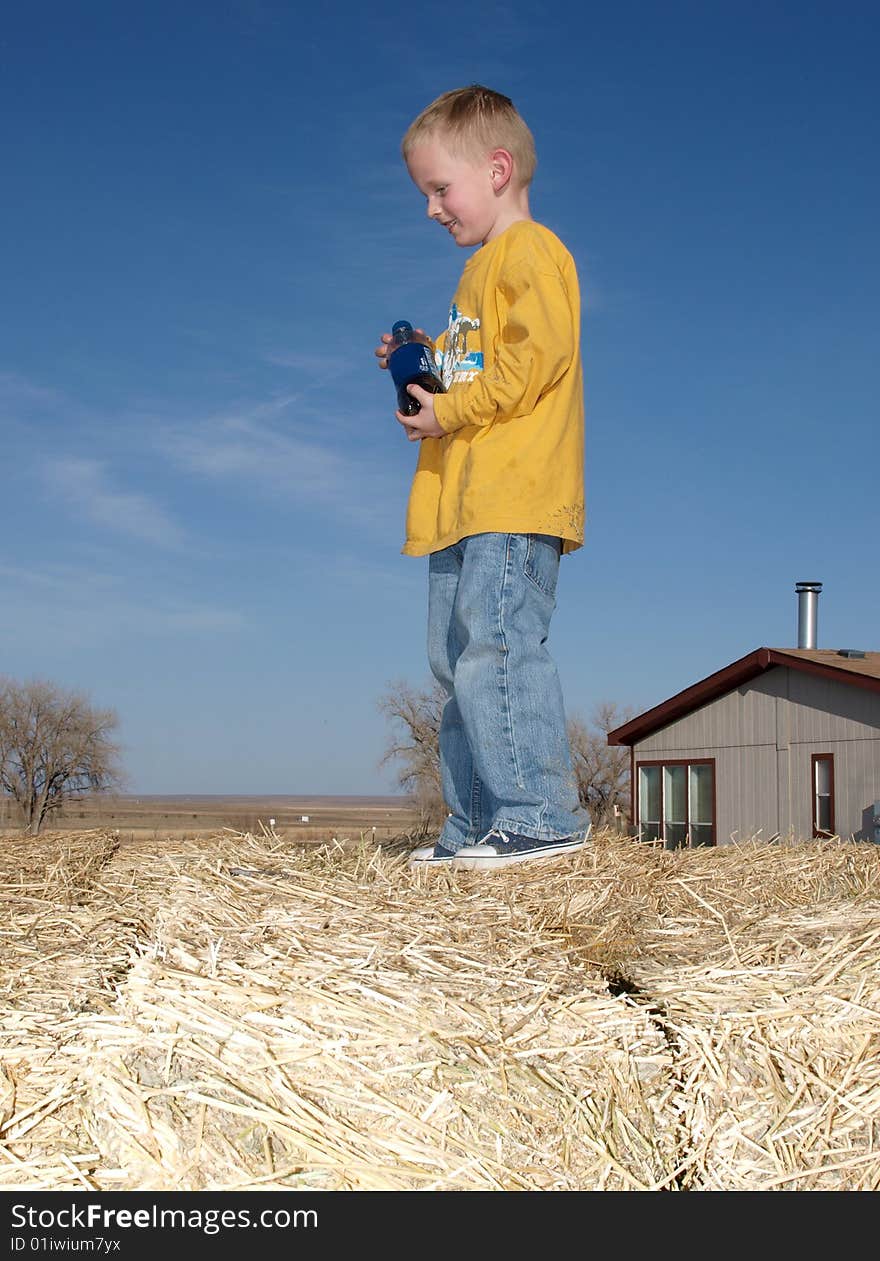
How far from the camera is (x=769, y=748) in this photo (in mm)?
20562

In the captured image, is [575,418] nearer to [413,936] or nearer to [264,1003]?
[413,936]

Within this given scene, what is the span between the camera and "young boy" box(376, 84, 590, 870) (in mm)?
3799

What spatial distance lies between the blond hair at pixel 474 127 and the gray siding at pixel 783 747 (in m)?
14.7

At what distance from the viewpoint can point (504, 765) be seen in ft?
12.5

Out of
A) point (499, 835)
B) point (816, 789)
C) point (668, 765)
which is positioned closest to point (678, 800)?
point (668, 765)

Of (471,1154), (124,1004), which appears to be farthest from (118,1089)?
(471,1154)

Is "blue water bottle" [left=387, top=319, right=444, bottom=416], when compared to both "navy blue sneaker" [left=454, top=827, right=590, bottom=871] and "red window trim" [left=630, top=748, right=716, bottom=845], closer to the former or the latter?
"navy blue sneaker" [left=454, top=827, right=590, bottom=871]

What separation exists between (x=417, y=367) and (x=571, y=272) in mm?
672

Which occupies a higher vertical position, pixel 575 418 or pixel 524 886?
pixel 575 418

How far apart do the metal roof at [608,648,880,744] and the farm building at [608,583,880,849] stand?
0.02 meters

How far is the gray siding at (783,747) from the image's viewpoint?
60.1 feet

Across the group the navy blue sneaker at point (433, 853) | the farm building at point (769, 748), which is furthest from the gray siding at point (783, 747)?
the navy blue sneaker at point (433, 853)

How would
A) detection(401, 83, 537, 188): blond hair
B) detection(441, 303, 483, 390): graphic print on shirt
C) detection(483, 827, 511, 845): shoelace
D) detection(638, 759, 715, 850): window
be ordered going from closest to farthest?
1. detection(483, 827, 511, 845): shoelace
2. detection(401, 83, 537, 188): blond hair
3. detection(441, 303, 483, 390): graphic print on shirt
4. detection(638, 759, 715, 850): window

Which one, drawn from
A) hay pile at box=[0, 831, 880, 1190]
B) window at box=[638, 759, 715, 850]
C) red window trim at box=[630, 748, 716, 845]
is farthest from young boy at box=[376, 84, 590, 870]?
window at box=[638, 759, 715, 850]
